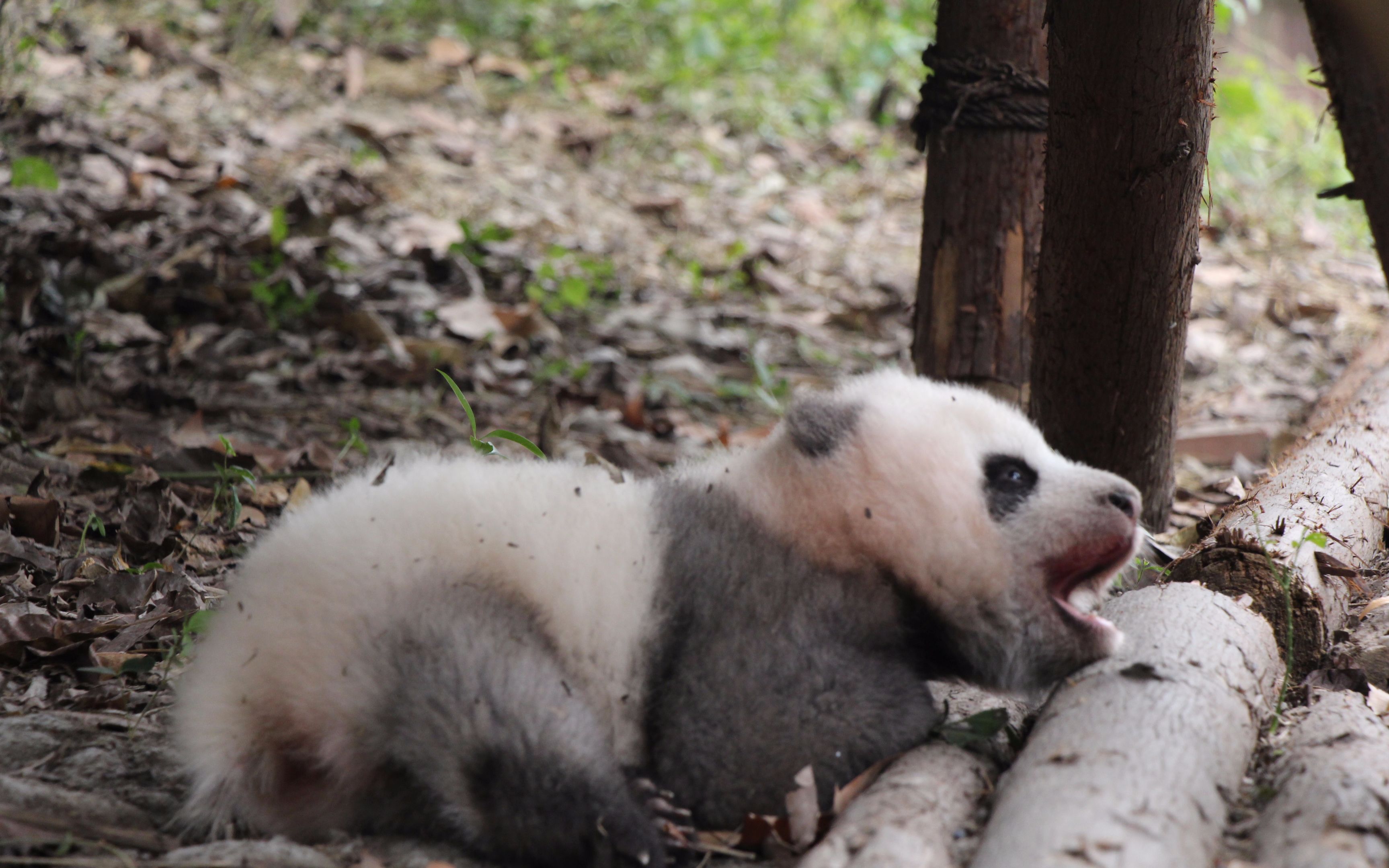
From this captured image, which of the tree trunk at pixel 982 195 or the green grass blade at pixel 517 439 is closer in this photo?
the green grass blade at pixel 517 439

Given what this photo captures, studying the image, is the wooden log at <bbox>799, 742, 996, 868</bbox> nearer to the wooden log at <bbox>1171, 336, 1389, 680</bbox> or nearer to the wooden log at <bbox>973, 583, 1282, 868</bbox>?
the wooden log at <bbox>973, 583, 1282, 868</bbox>

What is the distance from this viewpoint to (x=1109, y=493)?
9.03 feet

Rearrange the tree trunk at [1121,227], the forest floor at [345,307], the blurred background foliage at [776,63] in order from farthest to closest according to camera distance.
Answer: the blurred background foliage at [776,63] < the forest floor at [345,307] < the tree trunk at [1121,227]

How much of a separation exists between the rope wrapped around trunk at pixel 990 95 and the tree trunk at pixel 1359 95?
85 cm

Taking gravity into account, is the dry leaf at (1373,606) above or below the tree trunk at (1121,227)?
below

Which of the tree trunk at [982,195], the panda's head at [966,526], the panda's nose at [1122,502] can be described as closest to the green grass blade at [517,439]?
the panda's head at [966,526]

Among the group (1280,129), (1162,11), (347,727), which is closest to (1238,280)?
(1280,129)

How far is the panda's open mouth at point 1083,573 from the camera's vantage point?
2.66 metres

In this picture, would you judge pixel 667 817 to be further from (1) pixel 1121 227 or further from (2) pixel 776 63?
(2) pixel 776 63

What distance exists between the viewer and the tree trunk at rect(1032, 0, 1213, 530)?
3012 millimetres

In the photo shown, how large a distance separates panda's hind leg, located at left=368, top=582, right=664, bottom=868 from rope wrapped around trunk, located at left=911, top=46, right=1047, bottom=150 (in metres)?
2.58

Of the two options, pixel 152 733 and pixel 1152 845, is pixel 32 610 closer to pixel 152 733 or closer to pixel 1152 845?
pixel 152 733

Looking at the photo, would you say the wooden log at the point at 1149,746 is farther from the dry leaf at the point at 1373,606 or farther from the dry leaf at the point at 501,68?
the dry leaf at the point at 501,68

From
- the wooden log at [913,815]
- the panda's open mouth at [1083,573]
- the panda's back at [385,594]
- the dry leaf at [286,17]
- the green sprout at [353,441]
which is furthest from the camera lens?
the dry leaf at [286,17]
